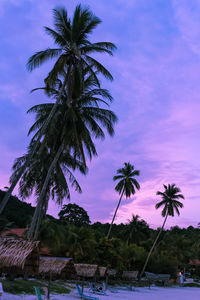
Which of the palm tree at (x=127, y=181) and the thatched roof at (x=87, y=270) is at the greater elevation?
the palm tree at (x=127, y=181)

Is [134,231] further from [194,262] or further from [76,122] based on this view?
[76,122]

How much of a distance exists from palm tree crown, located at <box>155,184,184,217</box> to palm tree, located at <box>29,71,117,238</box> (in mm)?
34663

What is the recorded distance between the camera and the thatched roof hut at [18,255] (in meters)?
9.94

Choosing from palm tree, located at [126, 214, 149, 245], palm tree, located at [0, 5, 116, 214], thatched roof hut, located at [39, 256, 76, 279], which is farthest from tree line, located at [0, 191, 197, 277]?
palm tree, located at [0, 5, 116, 214]

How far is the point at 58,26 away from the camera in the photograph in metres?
17.7

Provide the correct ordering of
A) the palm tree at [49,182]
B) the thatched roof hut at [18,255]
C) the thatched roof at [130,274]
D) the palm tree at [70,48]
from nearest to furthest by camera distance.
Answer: the thatched roof hut at [18,255] < the palm tree at [70,48] < the palm tree at [49,182] < the thatched roof at [130,274]

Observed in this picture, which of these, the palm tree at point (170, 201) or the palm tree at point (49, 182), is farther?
the palm tree at point (170, 201)

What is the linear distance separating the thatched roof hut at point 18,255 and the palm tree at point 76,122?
28.7 ft

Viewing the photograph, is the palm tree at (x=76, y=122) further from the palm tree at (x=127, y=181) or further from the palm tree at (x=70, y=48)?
the palm tree at (x=127, y=181)

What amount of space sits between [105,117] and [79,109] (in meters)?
1.83

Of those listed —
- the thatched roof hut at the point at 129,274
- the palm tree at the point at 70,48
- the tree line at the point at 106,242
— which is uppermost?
the palm tree at the point at 70,48

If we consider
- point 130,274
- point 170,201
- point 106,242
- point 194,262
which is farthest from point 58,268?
point 194,262

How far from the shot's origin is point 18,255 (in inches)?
394

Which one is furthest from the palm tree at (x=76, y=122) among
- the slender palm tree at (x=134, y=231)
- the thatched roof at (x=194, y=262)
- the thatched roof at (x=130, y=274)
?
the thatched roof at (x=194, y=262)
